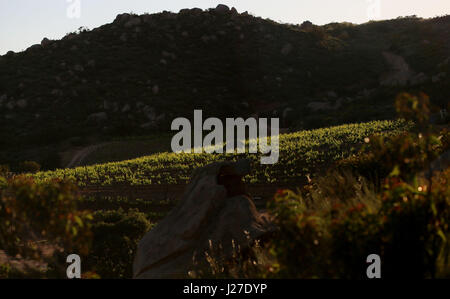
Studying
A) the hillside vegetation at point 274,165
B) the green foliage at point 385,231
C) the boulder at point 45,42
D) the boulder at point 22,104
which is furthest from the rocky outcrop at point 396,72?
the green foliage at point 385,231

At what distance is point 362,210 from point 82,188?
21346 millimetres

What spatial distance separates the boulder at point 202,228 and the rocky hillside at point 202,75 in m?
30.8

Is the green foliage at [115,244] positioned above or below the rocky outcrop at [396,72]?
below

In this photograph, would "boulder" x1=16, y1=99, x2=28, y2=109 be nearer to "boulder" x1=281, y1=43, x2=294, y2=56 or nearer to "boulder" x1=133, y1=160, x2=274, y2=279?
"boulder" x1=281, y1=43, x2=294, y2=56

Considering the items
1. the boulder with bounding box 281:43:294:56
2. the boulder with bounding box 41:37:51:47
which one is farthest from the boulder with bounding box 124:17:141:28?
the boulder with bounding box 281:43:294:56

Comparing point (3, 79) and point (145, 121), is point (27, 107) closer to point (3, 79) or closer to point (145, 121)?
point (3, 79)

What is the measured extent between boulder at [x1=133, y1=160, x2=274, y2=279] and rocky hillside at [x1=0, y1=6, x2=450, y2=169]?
101ft

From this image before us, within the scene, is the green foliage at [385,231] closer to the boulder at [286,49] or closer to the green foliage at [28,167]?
the green foliage at [28,167]

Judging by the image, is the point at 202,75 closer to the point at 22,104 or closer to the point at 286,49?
the point at 286,49

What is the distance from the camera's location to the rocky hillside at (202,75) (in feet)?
159

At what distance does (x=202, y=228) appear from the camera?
34.6ft

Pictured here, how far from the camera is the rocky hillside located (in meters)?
48.5

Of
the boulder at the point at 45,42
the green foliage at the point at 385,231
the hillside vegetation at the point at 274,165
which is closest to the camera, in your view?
the green foliage at the point at 385,231
